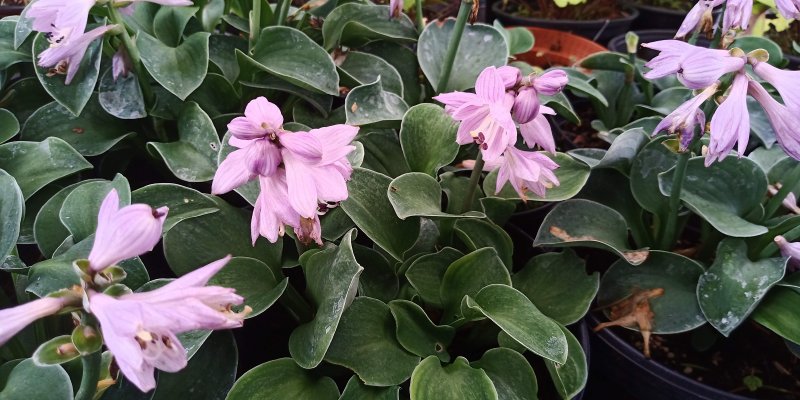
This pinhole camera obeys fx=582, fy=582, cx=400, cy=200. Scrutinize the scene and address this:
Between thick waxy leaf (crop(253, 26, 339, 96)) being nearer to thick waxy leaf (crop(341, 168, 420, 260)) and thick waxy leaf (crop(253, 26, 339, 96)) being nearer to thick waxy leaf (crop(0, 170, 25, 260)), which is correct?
thick waxy leaf (crop(341, 168, 420, 260))

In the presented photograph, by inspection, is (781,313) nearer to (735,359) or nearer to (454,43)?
(735,359)

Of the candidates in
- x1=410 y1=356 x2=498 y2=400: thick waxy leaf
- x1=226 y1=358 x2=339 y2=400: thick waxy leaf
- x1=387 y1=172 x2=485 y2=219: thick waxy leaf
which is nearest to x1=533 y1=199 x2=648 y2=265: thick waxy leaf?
x1=387 y1=172 x2=485 y2=219: thick waxy leaf

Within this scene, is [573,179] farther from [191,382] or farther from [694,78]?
[191,382]

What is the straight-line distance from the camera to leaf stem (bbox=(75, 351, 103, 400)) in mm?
476

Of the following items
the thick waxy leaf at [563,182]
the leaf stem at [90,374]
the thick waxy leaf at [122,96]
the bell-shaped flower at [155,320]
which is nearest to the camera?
the bell-shaped flower at [155,320]

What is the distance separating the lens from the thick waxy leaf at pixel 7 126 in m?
0.82

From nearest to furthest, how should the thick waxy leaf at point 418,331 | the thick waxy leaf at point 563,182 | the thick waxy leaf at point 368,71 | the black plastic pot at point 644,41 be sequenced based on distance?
the thick waxy leaf at point 418,331 < the thick waxy leaf at point 563,182 < the thick waxy leaf at point 368,71 < the black plastic pot at point 644,41

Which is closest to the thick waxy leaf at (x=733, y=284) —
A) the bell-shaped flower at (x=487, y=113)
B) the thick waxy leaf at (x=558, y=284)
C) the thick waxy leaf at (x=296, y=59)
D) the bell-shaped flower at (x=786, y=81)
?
the thick waxy leaf at (x=558, y=284)

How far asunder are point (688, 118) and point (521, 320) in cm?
28

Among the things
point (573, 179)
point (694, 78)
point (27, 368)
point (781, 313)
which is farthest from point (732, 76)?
point (27, 368)

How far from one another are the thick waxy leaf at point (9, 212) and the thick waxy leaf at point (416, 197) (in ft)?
1.31

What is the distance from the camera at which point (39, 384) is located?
528mm

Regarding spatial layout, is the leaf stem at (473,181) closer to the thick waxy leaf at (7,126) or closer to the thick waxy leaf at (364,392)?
the thick waxy leaf at (364,392)

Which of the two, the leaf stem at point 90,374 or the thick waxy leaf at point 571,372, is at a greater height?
the leaf stem at point 90,374
